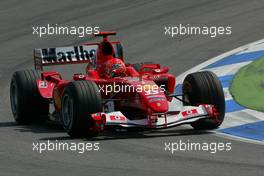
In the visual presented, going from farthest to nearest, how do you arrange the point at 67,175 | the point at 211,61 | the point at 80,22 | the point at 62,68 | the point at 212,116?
the point at 80,22 → the point at 62,68 → the point at 211,61 → the point at 212,116 → the point at 67,175

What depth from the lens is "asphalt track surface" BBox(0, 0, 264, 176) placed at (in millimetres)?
11555

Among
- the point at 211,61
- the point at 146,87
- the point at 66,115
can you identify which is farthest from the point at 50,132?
the point at 211,61

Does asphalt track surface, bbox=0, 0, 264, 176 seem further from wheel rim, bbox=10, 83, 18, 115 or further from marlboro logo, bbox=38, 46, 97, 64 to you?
marlboro logo, bbox=38, 46, 97, 64

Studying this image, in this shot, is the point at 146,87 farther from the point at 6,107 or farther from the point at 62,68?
the point at 62,68

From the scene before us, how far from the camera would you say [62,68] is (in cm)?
2084

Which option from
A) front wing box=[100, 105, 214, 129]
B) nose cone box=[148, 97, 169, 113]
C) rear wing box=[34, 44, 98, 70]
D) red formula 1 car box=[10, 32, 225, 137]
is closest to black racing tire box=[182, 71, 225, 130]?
red formula 1 car box=[10, 32, 225, 137]

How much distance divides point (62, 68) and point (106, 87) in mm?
6264

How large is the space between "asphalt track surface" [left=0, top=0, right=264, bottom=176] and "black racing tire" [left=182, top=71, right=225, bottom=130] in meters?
0.27

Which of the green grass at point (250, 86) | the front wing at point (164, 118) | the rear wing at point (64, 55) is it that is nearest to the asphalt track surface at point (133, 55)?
the front wing at point (164, 118)

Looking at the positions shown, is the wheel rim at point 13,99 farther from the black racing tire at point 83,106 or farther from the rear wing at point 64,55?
the black racing tire at point 83,106

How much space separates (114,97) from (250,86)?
8.67 ft

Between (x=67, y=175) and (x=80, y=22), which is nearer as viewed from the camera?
(x=67, y=175)

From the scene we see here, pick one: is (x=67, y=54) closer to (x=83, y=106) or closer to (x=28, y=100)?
(x=28, y=100)

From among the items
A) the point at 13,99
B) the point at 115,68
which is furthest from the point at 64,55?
the point at 115,68
